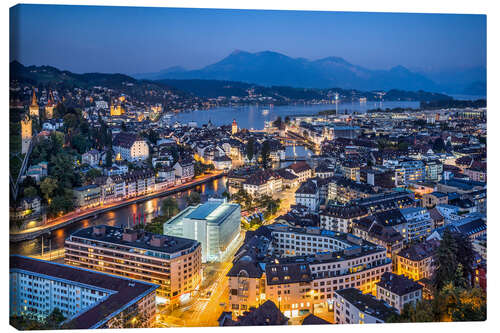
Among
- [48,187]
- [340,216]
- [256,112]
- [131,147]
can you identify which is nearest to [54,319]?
[340,216]

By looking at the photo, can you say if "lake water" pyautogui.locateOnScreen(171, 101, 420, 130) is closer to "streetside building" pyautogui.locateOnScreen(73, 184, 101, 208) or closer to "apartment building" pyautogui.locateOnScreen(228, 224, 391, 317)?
"streetside building" pyautogui.locateOnScreen(73, 184, 101, 208)

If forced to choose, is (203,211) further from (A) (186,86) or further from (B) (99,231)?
(A) (186,86)

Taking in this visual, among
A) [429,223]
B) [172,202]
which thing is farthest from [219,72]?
[429,223]

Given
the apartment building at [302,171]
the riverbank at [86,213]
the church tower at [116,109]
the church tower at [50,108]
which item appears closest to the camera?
the riverbank at [86,213]

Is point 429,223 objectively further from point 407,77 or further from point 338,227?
point 407,77

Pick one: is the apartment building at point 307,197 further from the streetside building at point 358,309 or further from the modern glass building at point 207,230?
the streetside building at point 358,309

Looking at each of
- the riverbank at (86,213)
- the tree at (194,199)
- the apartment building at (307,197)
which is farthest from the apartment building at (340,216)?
the riverbank at (86,213)
